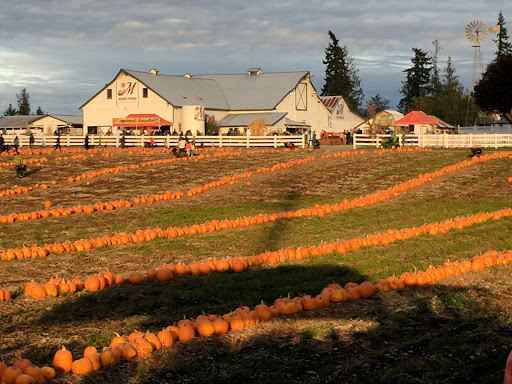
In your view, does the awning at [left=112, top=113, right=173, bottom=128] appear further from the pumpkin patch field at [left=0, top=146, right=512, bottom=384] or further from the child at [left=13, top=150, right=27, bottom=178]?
the pumpkin patch field at [left=0, top=146, right=512, bottom=384]

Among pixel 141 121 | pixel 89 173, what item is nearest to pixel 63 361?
pixel 89 173

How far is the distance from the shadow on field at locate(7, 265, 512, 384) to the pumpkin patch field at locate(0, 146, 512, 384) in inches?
1.1

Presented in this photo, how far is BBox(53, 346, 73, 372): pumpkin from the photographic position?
7246 mm

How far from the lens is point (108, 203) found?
2306 cm

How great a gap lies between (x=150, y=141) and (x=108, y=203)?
29059 mm

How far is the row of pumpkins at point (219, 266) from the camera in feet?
35.8

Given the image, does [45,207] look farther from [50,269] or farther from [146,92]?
[146,92]

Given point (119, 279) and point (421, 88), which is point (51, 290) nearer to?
point (119, 279)

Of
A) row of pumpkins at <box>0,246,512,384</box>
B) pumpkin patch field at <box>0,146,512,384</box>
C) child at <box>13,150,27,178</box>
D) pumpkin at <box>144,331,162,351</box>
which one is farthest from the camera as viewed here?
child at <box>13,150,27,178</box>

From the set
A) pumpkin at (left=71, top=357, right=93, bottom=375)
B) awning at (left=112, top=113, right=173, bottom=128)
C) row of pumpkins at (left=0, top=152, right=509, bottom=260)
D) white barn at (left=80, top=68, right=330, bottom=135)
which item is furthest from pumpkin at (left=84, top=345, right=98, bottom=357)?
awning at (left=112, top=113, right=173, bottom=128)

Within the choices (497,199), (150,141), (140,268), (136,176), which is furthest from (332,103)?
(140,268)

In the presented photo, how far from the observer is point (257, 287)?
11.3 m

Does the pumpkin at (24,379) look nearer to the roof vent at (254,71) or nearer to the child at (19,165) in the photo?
the child at (19,165)

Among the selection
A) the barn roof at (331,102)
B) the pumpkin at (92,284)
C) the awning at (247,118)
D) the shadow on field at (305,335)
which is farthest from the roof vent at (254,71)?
the pumpkin at (92,284)
